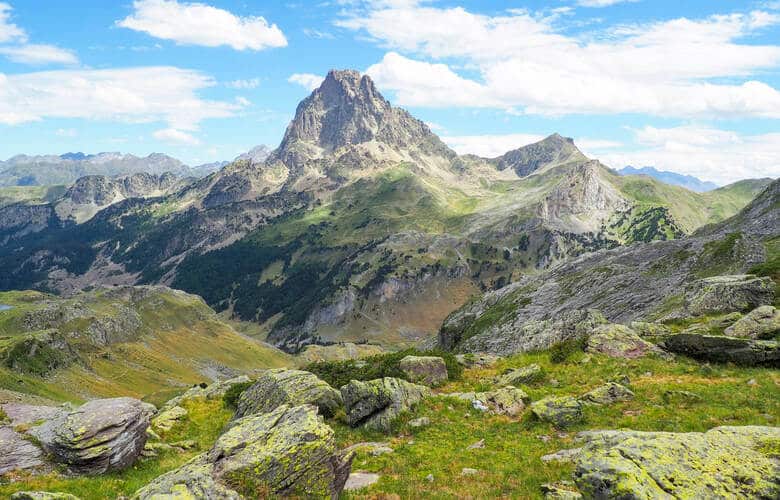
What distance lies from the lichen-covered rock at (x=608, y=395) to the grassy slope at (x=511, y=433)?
27.5 inches

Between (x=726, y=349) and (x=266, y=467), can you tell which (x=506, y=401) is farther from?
(x=266, y=467)

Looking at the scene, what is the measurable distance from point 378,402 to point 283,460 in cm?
1526

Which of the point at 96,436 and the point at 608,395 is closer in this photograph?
the point at 96,436

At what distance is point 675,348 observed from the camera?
3859 cm

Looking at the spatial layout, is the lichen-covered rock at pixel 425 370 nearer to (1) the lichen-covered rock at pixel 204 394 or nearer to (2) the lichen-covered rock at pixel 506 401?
(2) the lichen-covered rock at pixel 506 401

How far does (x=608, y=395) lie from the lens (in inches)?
1195

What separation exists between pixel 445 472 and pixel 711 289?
4384 centimetres

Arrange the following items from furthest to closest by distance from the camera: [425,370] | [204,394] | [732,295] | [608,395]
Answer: [204,394] < [732,295] < [425,370] < [608,395]

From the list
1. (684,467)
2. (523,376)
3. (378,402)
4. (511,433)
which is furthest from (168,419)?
(684,467)

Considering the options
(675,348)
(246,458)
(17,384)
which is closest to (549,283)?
(675,348)

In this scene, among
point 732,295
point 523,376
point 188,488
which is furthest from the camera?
point 732,295

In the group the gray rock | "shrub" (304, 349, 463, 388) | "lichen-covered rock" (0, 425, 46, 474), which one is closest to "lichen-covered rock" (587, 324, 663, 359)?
"shrub" (304, 349, 463, 388)

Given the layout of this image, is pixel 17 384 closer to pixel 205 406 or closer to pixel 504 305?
pixel 205 406

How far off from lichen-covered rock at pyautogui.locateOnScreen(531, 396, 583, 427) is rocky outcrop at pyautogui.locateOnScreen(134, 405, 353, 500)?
47.6 feet
